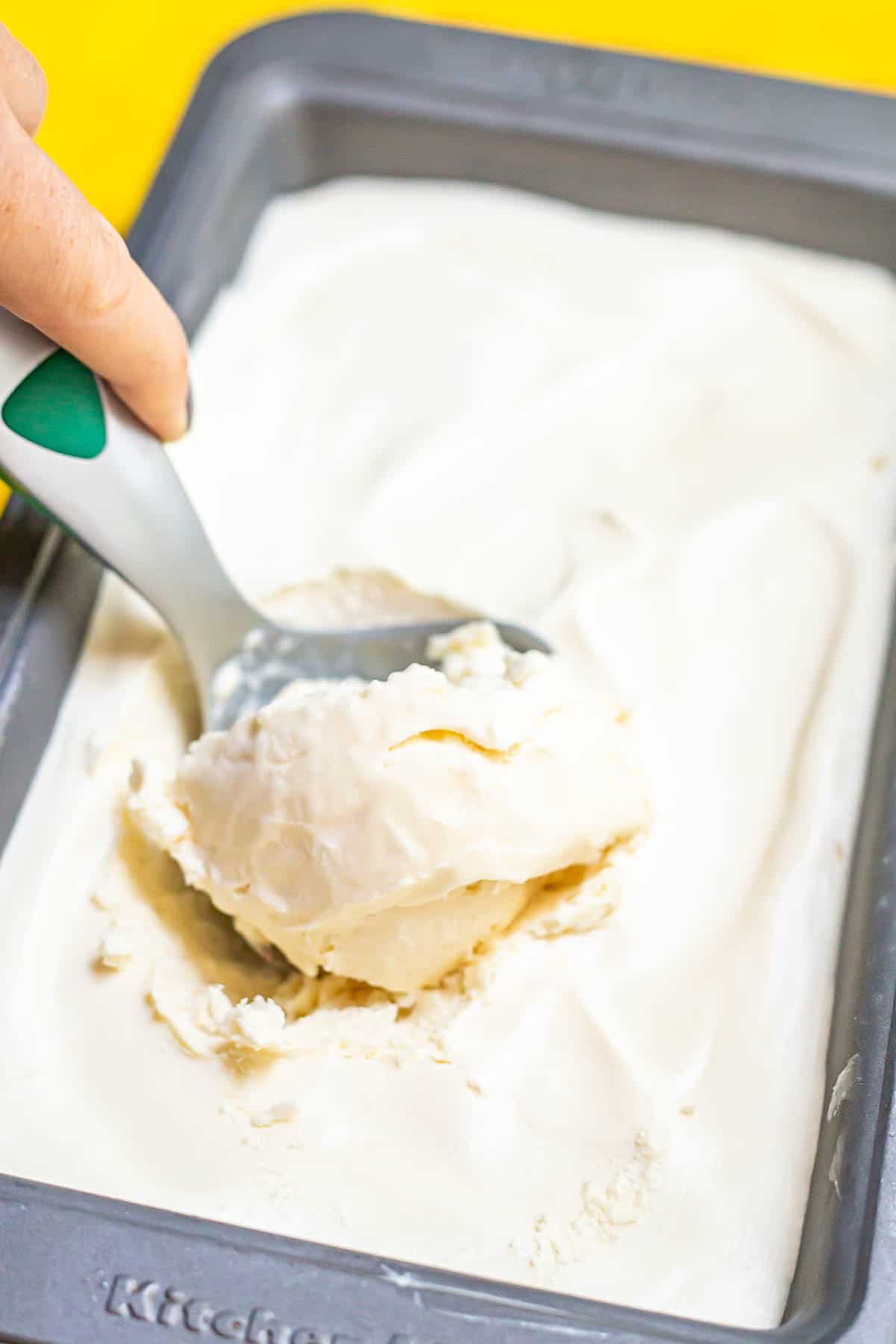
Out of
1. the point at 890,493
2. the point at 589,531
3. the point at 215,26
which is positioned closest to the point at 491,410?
the point at 589,531

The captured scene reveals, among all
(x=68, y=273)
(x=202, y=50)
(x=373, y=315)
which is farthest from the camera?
(x=202, y=50)

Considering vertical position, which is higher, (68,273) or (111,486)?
(68,273)

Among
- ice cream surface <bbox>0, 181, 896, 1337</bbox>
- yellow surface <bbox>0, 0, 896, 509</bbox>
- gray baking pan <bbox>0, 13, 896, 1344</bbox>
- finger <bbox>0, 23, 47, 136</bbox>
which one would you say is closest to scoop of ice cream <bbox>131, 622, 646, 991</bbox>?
ice cream surface <bbox>0, 181, 896, 1337</bbox>

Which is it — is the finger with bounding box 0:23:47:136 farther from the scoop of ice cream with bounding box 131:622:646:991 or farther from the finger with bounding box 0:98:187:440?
the scoop of ice cream with bounding box 131:622:646:991

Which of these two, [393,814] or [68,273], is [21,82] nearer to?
[68,273]

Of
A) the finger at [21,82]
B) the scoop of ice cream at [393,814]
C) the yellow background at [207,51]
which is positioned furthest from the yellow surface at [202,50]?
the scoop of ice cream at [393,814]

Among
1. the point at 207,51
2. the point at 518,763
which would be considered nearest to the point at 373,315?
the point at 518,763

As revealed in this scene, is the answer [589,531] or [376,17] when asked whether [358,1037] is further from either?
[376,17]

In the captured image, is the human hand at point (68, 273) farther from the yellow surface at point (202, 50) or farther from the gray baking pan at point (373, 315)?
the yellow surface at point (202, 50)
